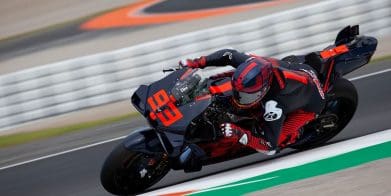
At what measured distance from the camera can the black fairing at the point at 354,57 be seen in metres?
7.08

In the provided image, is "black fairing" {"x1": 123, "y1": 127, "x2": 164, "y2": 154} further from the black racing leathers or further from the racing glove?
the black racing leathers

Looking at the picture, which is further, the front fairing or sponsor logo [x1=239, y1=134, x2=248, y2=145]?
sponsor logo [x1=239, y1=134, x2=248, y2=145]

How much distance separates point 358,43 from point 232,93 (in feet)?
5.81

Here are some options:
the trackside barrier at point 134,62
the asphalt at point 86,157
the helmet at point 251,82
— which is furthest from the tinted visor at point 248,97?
the trackside barrier at point 134,62

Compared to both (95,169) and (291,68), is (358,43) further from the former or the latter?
(95,169)

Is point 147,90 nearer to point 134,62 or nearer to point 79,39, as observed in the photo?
point 134,62

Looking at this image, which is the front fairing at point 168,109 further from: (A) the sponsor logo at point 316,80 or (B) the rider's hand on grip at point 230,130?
(A) the sponsor logo at point 316,80

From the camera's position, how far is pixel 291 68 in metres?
6.86

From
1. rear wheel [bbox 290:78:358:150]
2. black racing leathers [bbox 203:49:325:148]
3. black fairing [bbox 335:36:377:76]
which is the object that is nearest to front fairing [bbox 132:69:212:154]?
black racing leathers [bbox 203:49:325:148]

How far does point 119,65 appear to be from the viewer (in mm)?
10797

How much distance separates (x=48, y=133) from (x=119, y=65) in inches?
65.2

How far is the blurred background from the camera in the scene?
8367 millimetres

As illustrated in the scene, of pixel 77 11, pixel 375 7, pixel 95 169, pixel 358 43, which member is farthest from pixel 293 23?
pixel 77 11

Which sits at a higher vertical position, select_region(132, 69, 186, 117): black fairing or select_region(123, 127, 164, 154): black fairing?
select_region(132, 69, 186, 117): black fairing
